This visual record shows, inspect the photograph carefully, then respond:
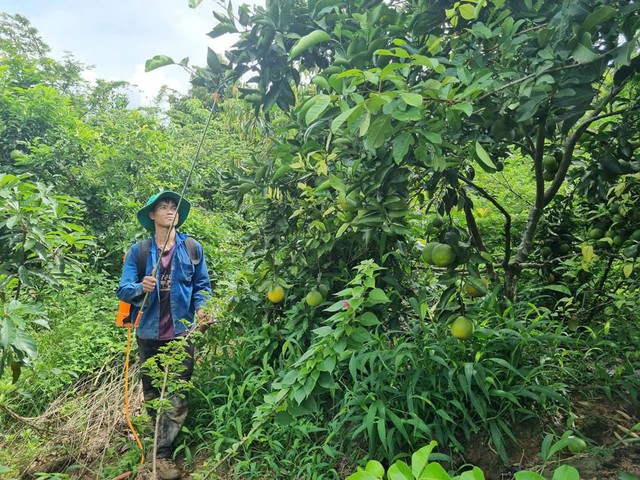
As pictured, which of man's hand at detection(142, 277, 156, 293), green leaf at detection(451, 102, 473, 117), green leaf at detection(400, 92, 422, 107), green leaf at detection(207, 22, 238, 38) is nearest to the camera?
green leaf at detection(400, 92, 422, 107)

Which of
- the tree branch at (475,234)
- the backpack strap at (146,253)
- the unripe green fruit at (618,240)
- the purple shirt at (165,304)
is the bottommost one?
the purple shirt at (165,304)

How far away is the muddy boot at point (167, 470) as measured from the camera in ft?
7.65

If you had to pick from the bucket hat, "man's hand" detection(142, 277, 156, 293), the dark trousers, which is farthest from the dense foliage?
the bucket hat

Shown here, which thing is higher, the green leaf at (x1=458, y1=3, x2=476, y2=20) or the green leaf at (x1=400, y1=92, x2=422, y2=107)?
the green leaf at (x1=458, y1=3, x2=476, y2=20)

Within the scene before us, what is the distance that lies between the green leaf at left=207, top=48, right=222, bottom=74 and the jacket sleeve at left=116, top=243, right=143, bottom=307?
1.38 metres

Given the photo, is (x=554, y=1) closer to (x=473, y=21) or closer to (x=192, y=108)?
(x=473, y=21)

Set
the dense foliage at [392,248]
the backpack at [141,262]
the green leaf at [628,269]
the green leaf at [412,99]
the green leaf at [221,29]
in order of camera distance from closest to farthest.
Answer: the green leaf at [412,99] → the dense foliage at [392,248] → the green leaf at [221,29] → the green leaf at [628,269] → the backpack at [141,262]

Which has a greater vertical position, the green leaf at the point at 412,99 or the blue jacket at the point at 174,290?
the green leaf at the point at 412,99

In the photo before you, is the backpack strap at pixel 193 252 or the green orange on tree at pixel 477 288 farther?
the backpack strap at pixel 193 252

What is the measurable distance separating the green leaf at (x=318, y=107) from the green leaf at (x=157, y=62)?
67 cm

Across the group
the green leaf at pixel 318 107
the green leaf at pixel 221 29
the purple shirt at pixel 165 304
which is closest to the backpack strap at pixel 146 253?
the purple shirt at pixel 165 304

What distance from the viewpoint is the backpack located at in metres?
2.68

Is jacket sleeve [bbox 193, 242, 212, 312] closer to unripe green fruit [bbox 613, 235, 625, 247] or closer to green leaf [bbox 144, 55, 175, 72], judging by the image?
green leaf [bbox 144, 55, 175, 72]

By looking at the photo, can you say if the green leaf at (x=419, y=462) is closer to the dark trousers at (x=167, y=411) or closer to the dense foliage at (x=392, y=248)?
the dense foliage at (x=392, y=248)
